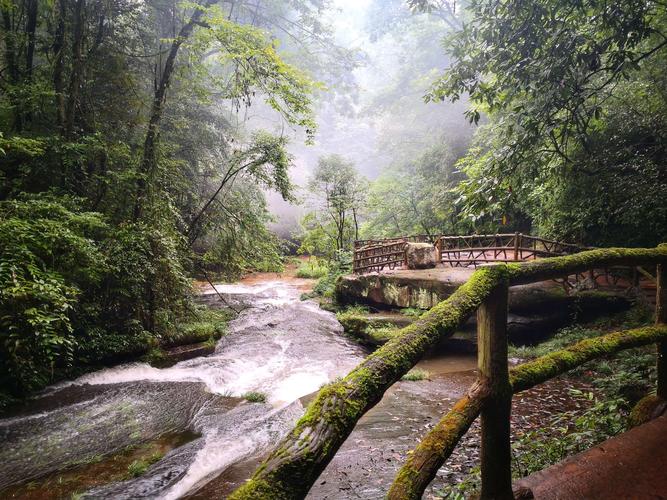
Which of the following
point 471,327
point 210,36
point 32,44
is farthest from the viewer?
point 471,327

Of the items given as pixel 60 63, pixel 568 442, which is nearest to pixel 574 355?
pixel 568 442

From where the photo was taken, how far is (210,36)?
29.0 ft

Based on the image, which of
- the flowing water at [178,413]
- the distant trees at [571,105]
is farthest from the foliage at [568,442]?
the flowing water at [178,413]

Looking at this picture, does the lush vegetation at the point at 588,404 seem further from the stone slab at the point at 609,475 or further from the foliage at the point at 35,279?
the foliage at the point at 35,279

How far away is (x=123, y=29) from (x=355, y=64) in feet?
53.0

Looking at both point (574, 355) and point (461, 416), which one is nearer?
point (461, 416)

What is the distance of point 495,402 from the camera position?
1.93m

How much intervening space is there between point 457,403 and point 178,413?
626cm

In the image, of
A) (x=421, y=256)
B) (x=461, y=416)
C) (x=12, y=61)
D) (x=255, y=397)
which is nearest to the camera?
(x=461, y=416)

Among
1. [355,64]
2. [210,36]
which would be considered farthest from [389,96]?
[210,36]

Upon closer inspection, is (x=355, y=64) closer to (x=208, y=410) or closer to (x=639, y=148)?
(x=639, y=148)

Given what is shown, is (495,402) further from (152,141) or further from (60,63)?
(60,63)

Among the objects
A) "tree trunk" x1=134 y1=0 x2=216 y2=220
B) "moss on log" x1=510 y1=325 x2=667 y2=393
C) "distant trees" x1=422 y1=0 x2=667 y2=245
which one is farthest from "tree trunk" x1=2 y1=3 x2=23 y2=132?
"moss on log" x1=510 y1=325 x2=667 y2=393

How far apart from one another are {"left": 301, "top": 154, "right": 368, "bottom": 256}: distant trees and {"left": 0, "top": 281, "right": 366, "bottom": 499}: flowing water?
10232mm
